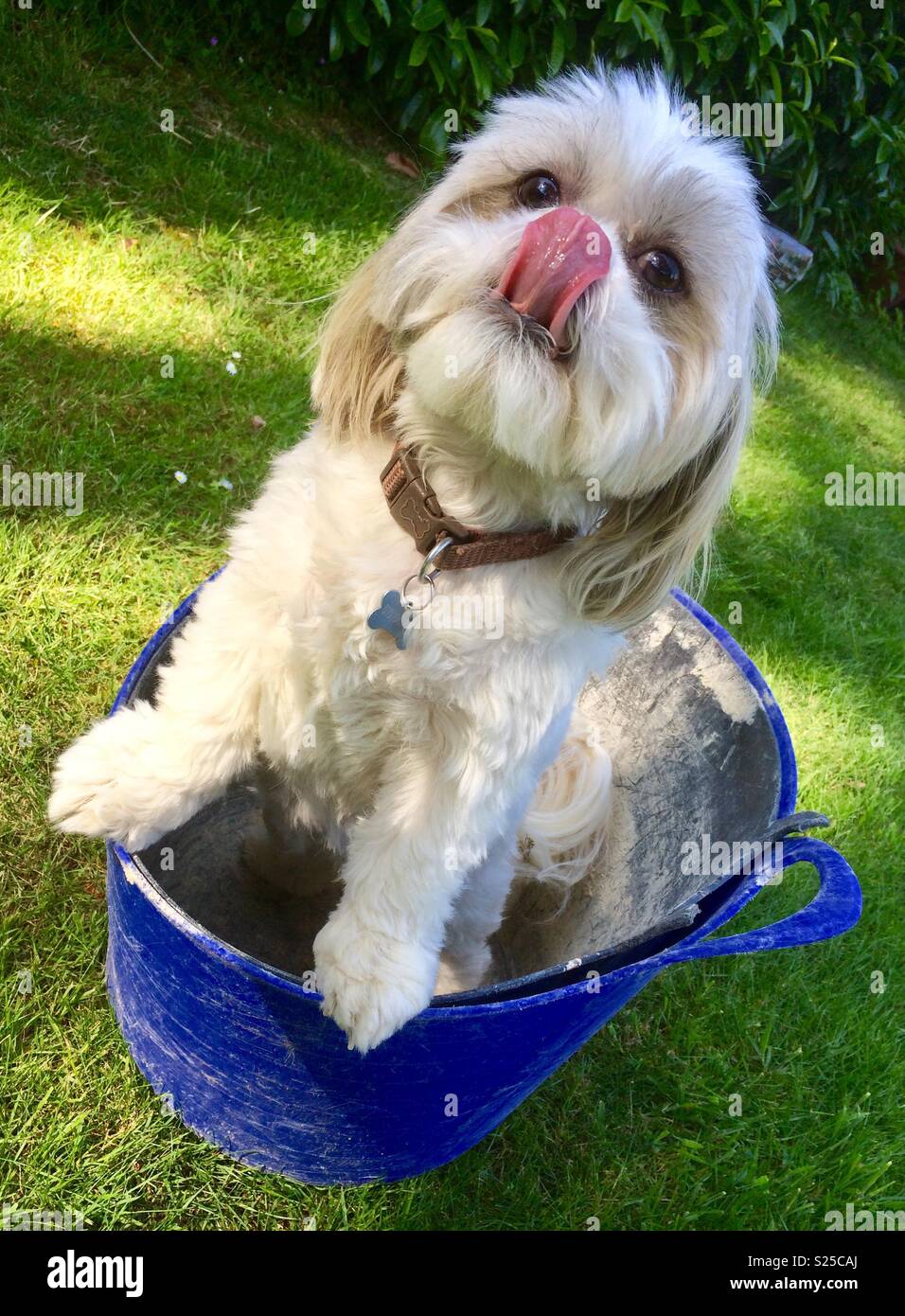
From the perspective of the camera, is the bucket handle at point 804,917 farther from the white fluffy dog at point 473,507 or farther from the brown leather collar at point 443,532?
the brown leather collar at point 443,532

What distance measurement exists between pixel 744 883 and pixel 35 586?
185cm

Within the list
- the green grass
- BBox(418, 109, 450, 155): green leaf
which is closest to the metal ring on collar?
the green grass

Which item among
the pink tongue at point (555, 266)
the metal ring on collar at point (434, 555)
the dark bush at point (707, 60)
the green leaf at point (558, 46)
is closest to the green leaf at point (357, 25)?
the dark bush at point (707, 60)

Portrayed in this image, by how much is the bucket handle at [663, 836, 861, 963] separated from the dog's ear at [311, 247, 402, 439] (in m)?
0.92

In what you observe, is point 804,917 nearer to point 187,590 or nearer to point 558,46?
point 187,590

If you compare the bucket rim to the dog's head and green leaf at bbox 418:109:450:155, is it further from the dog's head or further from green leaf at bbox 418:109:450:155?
green leaf at bbox 418:109:450:155

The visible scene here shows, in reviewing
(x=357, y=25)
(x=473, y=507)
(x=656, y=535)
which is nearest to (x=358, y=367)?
(x=473, y=507)

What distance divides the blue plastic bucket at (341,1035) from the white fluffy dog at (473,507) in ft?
0.32

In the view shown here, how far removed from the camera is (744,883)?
4.33ft

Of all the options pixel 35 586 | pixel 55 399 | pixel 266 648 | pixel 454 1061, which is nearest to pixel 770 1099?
pixel 454 1061

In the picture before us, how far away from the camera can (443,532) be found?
4.76 ft

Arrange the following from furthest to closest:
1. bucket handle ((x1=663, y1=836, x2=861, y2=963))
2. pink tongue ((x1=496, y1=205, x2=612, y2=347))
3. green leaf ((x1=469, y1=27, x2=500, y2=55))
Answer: green leaf ((x1=469, y1=27, x2=500, y2=55)), pink tongue ((x1=496, y1=205, x2=612, y2=347)), bucket handle ((x1=663, y1=836, x2=861, y2=963))

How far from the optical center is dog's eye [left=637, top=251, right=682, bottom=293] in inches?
56.2

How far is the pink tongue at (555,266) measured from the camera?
1276 mm
